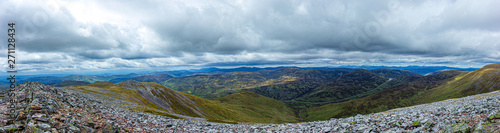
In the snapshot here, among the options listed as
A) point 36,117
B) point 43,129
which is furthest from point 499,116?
point 36,117

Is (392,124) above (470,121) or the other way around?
the other way around

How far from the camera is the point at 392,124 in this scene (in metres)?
15.6

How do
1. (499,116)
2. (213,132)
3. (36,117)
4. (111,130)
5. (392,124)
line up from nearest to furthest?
(499,116)
(36,117)
(392,124)
(111,130)
(213,132)

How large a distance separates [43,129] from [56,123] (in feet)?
6.08

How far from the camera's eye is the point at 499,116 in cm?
1084

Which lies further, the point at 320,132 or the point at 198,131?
the point at 198,131

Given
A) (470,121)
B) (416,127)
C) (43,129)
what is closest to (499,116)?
(470,121)

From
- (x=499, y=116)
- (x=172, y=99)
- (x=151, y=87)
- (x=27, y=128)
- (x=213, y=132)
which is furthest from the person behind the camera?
(x=151, y=87)

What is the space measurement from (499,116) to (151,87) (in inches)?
8095

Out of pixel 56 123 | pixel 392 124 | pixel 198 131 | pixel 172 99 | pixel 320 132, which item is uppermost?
pixel 56 123

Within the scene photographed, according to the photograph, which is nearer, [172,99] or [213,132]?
[213,132]

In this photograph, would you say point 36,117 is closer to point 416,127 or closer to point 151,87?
point 416,127

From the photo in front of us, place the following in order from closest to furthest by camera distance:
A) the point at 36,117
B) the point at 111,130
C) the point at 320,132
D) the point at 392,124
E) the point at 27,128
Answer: the point at 27,128 → the point at 36,117 → the point at 392,124 → the point at 111,130 → the point at 320,132

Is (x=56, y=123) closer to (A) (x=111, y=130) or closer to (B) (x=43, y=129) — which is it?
(B) (x=43, y=129)
